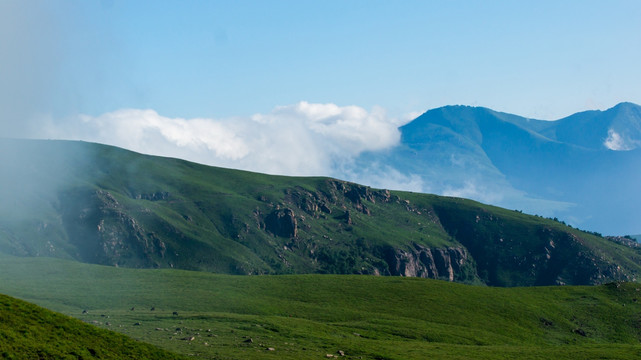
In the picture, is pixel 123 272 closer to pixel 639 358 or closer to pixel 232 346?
pixel 232 346

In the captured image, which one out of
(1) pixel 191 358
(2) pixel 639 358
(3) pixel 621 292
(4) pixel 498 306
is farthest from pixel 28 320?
(3) pixel 621 292

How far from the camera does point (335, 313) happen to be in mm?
146500

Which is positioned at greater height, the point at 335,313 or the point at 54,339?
the point at 54,339

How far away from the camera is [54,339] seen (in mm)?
69938

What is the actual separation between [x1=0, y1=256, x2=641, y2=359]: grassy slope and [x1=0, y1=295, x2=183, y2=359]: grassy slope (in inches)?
379

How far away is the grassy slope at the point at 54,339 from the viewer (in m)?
65.1

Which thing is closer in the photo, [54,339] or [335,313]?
[54,339]

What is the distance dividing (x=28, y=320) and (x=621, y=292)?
16381 cm

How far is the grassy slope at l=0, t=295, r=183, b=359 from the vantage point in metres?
65.1

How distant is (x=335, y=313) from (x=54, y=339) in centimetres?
8397

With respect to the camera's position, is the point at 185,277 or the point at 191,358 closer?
the point at 191,358

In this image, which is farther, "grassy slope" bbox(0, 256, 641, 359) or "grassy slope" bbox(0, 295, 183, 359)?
"grassy slope" bbox(0, 256, 641, 359)

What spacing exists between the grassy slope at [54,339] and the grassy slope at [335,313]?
379 inches

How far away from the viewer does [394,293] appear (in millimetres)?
169500
